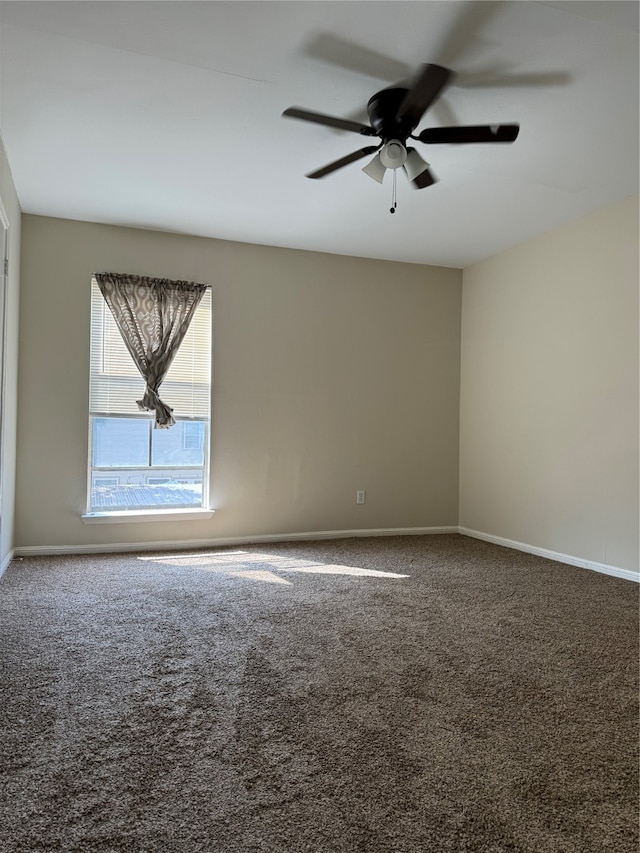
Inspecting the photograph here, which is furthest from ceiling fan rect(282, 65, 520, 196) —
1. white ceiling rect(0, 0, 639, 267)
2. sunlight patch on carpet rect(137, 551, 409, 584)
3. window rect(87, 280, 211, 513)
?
sunlight patch on carpet rect(137, 551, 409, 584)

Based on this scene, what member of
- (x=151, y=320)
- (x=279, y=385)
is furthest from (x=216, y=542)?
(x=151, y=320)

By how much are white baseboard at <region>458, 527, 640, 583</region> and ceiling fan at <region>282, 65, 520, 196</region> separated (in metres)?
3.11

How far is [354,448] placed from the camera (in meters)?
5.66

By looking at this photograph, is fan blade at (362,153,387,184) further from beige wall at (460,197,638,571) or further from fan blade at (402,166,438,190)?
beige wall at (460,197,638,571)

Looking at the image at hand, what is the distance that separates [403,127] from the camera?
9.40 ft

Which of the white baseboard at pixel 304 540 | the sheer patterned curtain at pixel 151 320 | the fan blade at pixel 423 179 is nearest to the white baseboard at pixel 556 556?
the white baseboard at pixel 304 540

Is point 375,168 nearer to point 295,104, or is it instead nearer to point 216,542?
point 295,104

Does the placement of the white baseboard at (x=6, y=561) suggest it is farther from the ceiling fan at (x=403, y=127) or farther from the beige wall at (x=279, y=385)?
the ceiling fan at (x=403, y=127)

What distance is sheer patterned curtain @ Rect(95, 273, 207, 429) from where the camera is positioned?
4859 millimetres

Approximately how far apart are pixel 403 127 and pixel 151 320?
2.86 metres

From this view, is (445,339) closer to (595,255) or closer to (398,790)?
(595,255)

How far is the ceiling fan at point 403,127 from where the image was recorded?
257 centimetres

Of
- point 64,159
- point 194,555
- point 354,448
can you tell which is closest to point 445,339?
point 354,448

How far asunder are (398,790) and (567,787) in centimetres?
51
